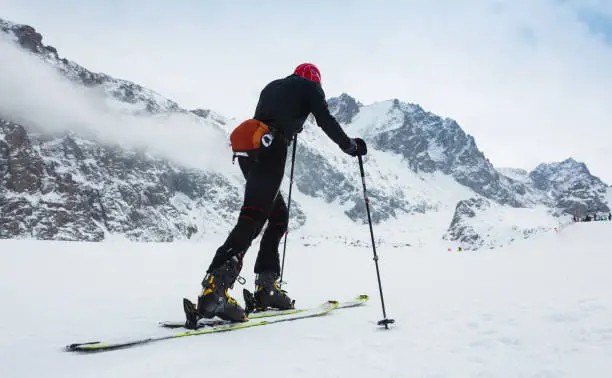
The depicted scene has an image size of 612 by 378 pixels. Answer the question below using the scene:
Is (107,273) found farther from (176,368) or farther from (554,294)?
(554,294)

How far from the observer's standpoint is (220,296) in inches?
141

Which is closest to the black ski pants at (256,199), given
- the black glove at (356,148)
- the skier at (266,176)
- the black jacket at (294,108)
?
the skier at (266,176)

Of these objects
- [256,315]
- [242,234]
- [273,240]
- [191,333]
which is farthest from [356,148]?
[191,333]

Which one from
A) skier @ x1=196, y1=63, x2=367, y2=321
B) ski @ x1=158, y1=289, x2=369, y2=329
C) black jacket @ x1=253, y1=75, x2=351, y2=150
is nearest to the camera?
ski @ x1=158, y1=289, x2=369, y2=329

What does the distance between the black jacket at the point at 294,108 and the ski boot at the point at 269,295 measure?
1744 mm

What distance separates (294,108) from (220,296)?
7.29ft

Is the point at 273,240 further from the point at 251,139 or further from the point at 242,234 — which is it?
the point at 251,139

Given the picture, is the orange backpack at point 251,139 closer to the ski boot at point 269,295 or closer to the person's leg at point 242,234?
the person's leg at point 242,234

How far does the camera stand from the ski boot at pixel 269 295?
4.62m

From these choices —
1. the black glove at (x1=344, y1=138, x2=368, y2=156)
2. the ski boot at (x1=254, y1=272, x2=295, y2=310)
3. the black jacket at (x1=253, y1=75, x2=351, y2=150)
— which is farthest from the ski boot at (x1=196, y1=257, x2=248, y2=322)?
the black glove at (x1=344, y1=138, x2=368, y2=156)

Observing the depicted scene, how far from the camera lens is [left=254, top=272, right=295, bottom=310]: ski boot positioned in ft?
15.1

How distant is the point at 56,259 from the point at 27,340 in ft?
20.6

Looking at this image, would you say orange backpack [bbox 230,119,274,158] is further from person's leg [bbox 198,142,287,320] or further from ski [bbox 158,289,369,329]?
ski [bbox 158,289,369,329]

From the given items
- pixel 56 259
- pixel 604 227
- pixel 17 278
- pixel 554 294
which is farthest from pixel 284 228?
pixel 604 227
